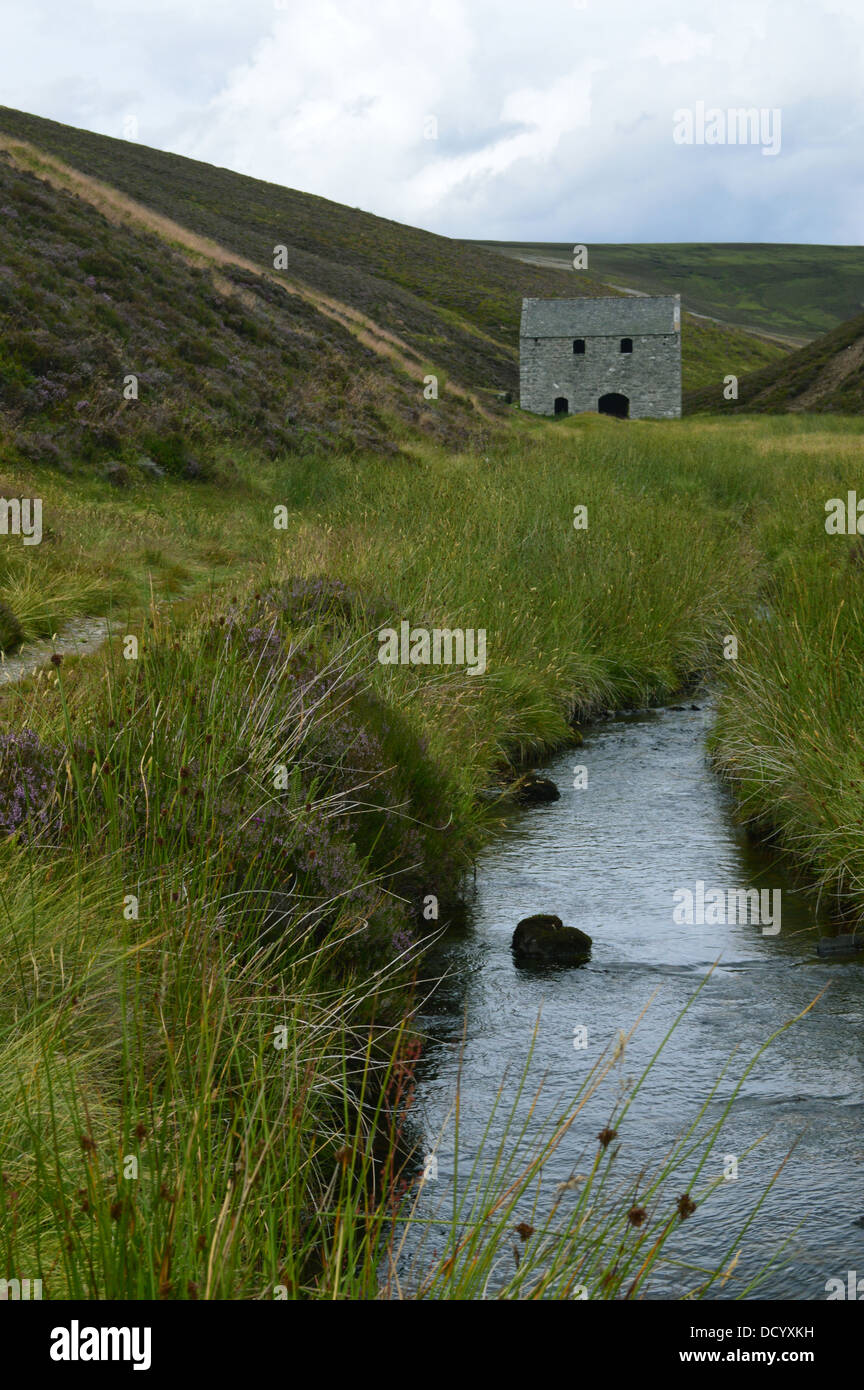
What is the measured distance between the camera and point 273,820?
4.71 m

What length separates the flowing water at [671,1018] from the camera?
12.1 ft

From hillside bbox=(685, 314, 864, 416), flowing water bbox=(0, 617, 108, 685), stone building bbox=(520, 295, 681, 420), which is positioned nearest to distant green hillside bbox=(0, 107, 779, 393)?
stone building bbox=(520, 295, 681, 420)

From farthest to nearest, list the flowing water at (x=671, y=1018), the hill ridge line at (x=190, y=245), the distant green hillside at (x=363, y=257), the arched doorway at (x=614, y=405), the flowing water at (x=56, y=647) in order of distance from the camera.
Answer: the arched doorway at (x=614, y=405)
the distant green hillside at (x=363, y=257)
the hill ridge line at (x=190, y=245)
the flowing water at (x=56, y=647)
the flowing water at (x=671, y=1018)

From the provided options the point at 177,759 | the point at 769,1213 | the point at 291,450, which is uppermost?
the point at 291,450

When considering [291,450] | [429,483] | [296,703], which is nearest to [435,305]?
[291,450]

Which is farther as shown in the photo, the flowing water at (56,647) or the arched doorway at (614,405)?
the arched doorway at (614,405)

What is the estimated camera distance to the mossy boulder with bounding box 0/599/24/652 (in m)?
8.67

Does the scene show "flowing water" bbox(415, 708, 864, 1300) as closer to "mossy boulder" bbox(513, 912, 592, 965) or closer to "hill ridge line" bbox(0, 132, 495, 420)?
"mossy boulder" bbox(513, 912, 592, 965)

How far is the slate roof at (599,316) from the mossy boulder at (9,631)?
5017cm

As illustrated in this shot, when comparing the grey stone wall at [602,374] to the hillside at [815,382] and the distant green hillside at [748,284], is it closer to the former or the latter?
the hillside at [815,382]

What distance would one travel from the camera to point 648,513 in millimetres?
13219

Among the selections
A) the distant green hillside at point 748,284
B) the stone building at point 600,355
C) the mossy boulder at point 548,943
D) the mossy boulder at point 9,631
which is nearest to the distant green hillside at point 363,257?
the stone building at point 600,355

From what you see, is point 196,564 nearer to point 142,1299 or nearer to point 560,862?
point 560,862
